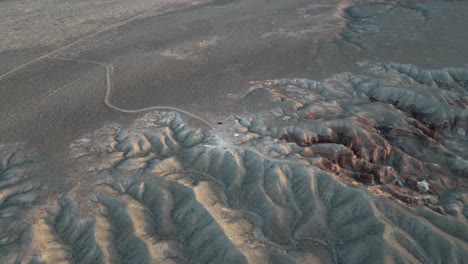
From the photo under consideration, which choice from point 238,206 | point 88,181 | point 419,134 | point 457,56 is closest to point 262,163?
point 238,206

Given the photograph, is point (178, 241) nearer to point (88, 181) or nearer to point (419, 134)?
point (88, 181)

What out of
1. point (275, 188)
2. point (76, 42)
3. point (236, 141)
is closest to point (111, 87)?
point (76, 42)

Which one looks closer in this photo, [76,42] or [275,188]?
[275,188]

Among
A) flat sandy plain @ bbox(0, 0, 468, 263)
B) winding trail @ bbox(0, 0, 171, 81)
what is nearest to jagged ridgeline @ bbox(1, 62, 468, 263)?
flat sandy plain @ bbox(0, 0, 468, 263)

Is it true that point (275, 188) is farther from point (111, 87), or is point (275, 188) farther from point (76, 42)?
point (76, 42)

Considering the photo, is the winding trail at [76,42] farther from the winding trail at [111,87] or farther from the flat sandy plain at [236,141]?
the flat sandy plain at [236,141]

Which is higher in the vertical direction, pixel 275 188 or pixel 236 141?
pixel 236 141
